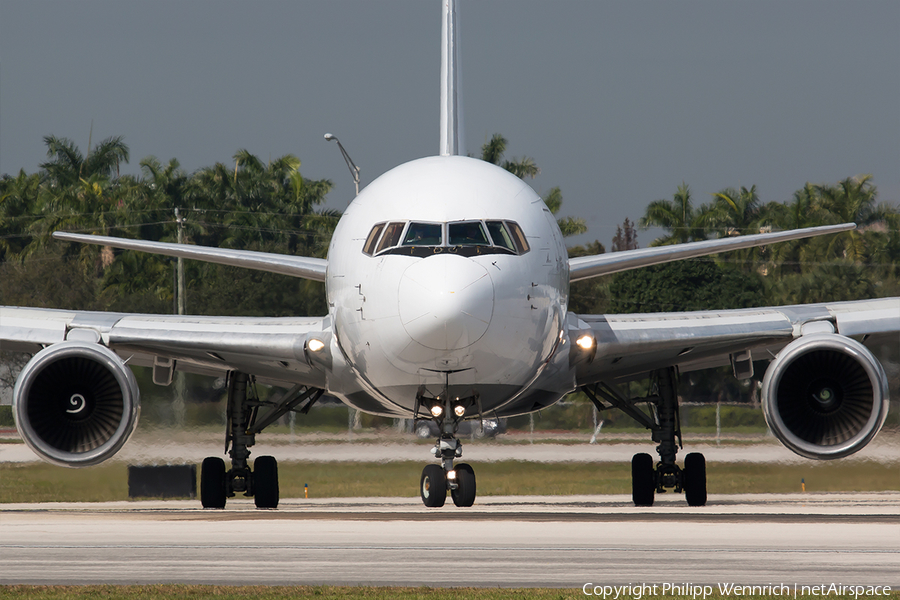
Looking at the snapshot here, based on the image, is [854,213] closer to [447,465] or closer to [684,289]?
[684,289]

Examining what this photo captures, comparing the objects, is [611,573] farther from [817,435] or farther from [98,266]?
[98,266]

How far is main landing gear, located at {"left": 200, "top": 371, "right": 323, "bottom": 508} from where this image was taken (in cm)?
1725

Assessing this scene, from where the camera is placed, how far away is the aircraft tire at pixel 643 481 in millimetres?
18250

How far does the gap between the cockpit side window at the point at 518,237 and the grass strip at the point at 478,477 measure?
8.67 m

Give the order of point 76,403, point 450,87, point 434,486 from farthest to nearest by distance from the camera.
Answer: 1. point 450,87
2. point 76,403
3. point 434,486

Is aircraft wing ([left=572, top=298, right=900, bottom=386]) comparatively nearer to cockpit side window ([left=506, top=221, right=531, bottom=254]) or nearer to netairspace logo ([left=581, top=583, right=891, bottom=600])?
cockpit side window ([left=506, top=221, right=531, bottom=254])

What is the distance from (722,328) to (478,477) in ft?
27.5

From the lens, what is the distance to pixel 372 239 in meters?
13.1

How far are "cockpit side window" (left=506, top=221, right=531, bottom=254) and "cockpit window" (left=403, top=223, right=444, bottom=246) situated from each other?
826 millimetres

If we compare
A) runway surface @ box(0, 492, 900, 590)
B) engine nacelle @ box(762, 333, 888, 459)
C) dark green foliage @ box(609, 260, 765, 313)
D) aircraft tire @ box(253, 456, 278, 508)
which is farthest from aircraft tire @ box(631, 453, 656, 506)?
dark green foliage @ box(609, 260, 765, 313)

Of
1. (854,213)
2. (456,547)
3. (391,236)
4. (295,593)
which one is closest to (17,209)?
(854,213)

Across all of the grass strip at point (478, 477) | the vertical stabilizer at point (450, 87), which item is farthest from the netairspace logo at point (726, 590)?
the grass strip at point (478, 477)

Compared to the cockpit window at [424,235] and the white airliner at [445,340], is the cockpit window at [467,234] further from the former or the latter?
the cockpit window at [424,235]

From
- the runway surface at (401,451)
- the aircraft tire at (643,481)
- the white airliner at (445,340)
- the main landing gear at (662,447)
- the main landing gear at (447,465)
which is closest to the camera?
the white airliner at (445,340)
